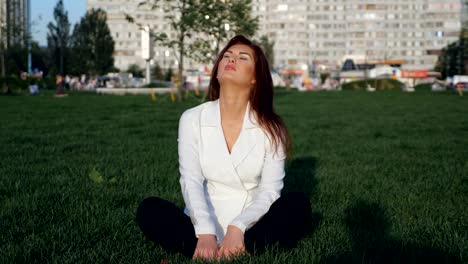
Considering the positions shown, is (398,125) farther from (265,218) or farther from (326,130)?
(265,218)

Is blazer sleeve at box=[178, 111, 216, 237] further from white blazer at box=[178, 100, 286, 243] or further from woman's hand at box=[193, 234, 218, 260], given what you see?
woman's hand at box=[193, 234, 218, 260]

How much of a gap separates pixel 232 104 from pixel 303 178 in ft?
10.9

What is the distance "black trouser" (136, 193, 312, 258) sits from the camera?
3.54m

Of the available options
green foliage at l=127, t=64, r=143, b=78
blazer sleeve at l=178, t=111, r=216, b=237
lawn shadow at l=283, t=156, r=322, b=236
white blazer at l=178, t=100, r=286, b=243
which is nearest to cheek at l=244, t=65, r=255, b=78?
white blazer at l=178, t=100, r=286, b=243

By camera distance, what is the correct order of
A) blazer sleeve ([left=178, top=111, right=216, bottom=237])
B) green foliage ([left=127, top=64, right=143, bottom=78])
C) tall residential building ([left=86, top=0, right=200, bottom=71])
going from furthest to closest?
tall residential building ([left=86, top=0, right=200, bottom=71]), green foliage ([left=127, top=64, right=143, bottom=78]), blazer sleeve ([left=178, top=111, right=216, bottom=237])

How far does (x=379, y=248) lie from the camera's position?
3.76m

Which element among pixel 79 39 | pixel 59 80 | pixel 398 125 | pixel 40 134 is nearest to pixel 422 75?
pixel 79 39

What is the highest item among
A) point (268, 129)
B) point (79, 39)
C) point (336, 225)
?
point (79, 39)

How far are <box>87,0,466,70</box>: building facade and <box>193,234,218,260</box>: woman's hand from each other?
5409 inches

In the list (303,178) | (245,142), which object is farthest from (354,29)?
(245,142)

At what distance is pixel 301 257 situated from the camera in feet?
11.3

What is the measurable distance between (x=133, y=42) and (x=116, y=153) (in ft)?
434

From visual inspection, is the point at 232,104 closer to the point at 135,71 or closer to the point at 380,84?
the point at 380,84

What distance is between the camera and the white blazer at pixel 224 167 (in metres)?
3.58
